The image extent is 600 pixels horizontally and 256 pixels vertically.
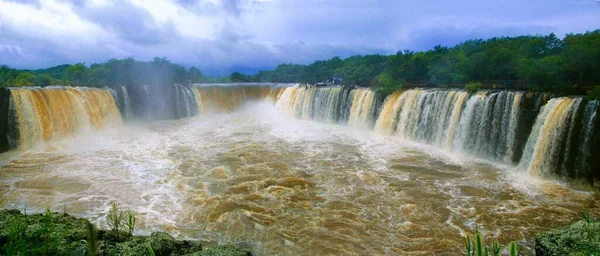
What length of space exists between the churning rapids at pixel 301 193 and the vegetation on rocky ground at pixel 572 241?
1.62 meters

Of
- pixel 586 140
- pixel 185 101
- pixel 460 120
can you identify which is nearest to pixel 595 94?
pixel 586 140

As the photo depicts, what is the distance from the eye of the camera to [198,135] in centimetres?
1928

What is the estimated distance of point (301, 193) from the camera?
31.2ft

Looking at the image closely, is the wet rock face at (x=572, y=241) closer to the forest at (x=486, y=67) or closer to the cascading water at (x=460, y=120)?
the cascading water at (x=460, y=120)

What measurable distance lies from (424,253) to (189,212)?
5.23 meters

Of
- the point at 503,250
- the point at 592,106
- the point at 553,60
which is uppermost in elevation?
the point at 553,60

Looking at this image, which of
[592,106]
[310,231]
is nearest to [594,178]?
[592,106]

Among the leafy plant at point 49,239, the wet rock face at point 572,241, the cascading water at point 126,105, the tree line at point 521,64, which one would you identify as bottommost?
the wet rock face at point 572,241

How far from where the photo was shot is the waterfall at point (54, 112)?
1488 centimetres

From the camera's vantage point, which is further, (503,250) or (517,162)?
(517,162)

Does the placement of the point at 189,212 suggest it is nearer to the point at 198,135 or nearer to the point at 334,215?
the point at 334,215

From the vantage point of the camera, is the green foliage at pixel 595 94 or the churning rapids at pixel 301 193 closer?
the churning rapids at pixel 301 193

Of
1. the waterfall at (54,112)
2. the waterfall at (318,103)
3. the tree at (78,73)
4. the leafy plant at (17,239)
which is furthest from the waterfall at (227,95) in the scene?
the leafy plant at (17,239)

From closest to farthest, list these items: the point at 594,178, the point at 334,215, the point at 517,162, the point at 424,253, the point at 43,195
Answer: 1. the point at 424,253
2. the point at 334,215
3. the point at 43,195
4. the point at 594,178
5. the point at 517,162
